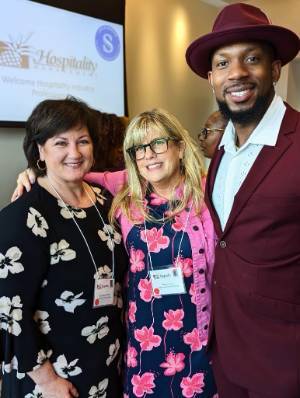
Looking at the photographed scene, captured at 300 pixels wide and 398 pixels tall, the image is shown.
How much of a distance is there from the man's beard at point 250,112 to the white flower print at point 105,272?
28.2 inches

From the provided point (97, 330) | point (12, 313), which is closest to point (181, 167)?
point (97, 330)

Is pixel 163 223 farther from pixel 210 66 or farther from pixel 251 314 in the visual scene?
pixel 210 66

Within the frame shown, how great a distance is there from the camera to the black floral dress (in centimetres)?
126

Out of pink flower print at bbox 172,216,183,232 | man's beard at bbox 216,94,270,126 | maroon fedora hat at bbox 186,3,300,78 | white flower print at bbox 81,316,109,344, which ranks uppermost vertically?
maroon fedora hat at bbox 186,3,300,78

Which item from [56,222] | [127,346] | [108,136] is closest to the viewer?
[56,222]

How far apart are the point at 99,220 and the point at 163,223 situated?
0.84ft

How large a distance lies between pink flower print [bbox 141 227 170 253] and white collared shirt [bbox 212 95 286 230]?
24 cm

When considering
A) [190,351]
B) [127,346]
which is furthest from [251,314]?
[127,346]

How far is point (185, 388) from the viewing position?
149cm

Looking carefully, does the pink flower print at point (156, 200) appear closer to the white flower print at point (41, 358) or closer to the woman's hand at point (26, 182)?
the woman's hand at point (26, 182)

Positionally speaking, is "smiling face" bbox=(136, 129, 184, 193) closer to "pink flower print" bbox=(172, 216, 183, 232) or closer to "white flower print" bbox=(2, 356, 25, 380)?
"pink flower print" bbox=(172, 216, 183, 232)

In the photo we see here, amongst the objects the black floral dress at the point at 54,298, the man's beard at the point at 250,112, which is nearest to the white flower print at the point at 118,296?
the black floral dress at the point at 54,298

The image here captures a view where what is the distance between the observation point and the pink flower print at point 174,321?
4.84 feet

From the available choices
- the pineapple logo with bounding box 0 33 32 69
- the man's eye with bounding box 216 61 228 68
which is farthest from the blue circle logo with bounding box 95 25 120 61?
the man's eye with bounding box 216 61 228 68
